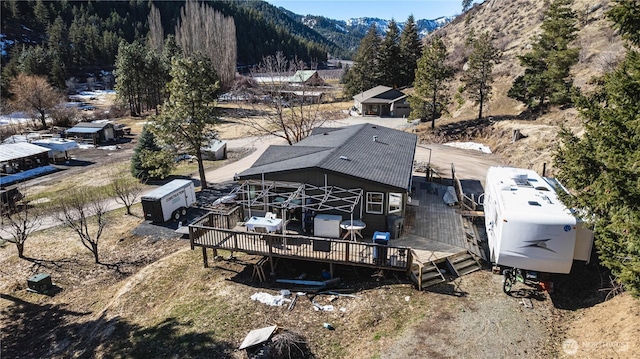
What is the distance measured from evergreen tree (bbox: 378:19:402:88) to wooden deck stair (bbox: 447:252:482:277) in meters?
55.0

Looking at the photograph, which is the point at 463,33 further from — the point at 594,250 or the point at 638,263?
the point at 638,263

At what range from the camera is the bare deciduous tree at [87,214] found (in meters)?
18.8

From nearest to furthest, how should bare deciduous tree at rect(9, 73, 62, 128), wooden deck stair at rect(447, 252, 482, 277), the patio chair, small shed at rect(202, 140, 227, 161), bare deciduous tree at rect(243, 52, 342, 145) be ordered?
wooden deck stair at rect(447, 252, 482, 277) < the patio chair < small shed at rect(202, 140, 227, 161) < bare deciduous tree at rect(243, 52, 342, 145) < bare deciduous tree at rect(9, 73, 62, 128)

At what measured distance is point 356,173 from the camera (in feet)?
50.0

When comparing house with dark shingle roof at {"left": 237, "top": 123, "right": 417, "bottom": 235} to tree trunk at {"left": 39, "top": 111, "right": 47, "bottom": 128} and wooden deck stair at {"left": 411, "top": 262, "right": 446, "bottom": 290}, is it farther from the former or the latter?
tree trunk at {"left": 39, "top": 111, "right": 47, "bottom": 128}

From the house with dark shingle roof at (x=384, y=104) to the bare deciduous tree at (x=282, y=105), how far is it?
4499mm

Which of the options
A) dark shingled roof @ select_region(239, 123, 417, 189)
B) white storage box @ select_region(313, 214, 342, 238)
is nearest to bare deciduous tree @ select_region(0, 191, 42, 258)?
dark shingled roof @ select_region(239, 123, 417, 189)

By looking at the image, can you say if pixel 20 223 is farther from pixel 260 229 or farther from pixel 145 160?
pixel 260 229

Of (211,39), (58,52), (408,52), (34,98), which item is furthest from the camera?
(58,52)

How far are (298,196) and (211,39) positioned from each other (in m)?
69.8

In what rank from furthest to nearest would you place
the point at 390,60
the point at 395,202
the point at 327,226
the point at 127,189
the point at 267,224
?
1. the point at 390,60
2. the point at 127,189
3. the point at 395,202
4. the point at 327,226
5. the point at 267,224

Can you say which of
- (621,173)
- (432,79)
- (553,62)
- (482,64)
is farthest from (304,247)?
(482,64)

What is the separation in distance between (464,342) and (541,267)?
3.62 m

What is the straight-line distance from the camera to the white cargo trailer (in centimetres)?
2120
